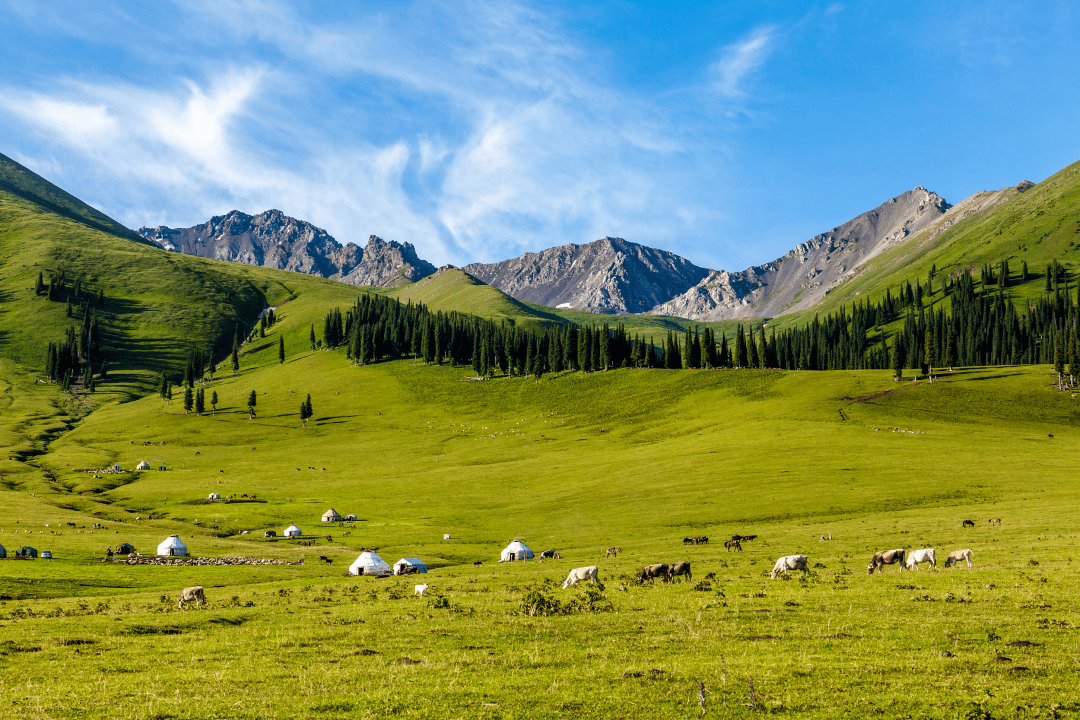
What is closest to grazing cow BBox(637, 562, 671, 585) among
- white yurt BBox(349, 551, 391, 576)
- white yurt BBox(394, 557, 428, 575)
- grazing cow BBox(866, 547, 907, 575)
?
grazing cow BBox(866, 547, 907, 575)

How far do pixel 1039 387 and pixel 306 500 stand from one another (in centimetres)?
15441

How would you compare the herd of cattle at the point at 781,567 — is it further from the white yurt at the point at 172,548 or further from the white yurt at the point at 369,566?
the white yurt at the point at 172,548

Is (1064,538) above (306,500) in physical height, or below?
above

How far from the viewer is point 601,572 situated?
48.9 metres

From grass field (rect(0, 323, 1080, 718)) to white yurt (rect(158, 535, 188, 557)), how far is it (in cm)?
252

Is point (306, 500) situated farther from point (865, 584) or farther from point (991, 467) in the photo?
point (991, 467)

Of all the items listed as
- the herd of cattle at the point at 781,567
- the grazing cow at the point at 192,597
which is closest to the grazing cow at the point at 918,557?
the herd of cattle at the point at 781,567

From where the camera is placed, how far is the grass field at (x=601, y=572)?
17.6 meters

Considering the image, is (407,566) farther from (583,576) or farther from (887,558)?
(887,558)

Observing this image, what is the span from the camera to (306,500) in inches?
4331

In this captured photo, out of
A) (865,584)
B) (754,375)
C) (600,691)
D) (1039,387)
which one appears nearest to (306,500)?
(865,584)

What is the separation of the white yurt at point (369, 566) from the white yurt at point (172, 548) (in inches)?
885

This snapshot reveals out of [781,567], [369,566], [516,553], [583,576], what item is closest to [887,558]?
[781,567]

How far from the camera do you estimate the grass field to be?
1761 centimetres
